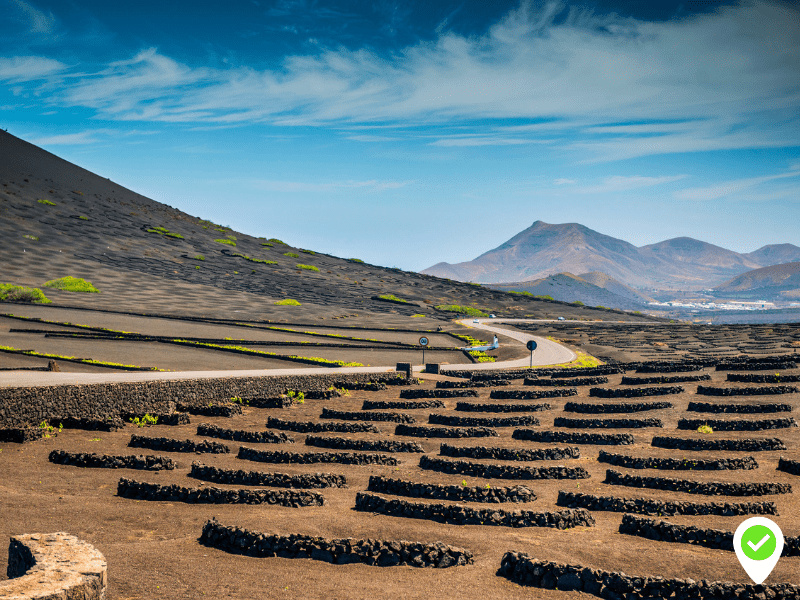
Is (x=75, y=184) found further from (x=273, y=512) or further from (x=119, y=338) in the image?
(x=273, y=512)

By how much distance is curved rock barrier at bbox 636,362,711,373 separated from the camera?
5647 cm

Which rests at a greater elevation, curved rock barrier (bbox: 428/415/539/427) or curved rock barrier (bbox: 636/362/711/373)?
curved rock barrier (bbox: 636/362/711/373)

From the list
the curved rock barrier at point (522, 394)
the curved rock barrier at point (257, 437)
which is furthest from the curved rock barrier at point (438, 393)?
the curved rock barrier at point (257, 437)

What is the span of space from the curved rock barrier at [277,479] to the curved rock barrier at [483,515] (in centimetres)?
416

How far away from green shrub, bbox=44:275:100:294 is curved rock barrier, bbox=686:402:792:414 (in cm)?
8642

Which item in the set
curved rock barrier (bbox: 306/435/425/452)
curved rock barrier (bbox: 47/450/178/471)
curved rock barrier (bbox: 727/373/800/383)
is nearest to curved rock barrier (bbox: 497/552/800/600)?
curved rock barrier (bbox: 306/435/425/452)

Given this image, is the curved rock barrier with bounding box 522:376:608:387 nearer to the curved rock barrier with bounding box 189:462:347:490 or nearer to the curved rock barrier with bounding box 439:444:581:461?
the curved rock barrier with bounding box 439:444:581:461

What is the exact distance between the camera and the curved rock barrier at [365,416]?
39656 mm

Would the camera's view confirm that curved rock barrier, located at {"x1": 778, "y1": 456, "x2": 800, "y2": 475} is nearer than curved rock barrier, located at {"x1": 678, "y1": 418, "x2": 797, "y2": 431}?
Yes

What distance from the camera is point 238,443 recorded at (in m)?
34.3

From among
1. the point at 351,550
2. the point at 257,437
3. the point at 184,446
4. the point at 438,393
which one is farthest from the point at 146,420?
the point at 351,550

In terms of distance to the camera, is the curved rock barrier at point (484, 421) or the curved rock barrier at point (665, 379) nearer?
the curved rock barrier at point (484, 421)

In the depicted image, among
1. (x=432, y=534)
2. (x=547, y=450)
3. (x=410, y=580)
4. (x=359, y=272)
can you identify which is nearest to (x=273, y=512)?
(x=432, y=534)

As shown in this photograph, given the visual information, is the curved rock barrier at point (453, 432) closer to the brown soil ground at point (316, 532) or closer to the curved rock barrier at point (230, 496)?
the brown soil ground at point (316, 532)
